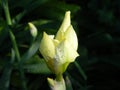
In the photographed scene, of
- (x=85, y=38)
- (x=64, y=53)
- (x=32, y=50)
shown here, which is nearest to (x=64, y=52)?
(x=64, y=53)

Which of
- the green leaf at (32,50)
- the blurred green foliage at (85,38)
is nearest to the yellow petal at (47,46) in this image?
the green leaf at (32,50)

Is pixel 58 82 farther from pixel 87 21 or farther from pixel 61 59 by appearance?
pixel 87 21

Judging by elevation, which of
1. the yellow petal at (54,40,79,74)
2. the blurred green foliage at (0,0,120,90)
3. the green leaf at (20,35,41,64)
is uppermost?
the yellow petal at (54,40,79,74)

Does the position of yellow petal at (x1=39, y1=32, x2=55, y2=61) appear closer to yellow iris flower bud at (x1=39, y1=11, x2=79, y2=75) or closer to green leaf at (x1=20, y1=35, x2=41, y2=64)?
yellow iris flower bud at (x1=39, y1=11, x2=79, y2=75)

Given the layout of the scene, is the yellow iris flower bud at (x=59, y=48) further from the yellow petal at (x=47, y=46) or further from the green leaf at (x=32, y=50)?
the green leaf at (x=32, y=50)

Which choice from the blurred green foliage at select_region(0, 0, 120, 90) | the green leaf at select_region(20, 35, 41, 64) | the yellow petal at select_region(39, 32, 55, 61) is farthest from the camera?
the blurred green foliage at select_region(0, 0, 120, 90)

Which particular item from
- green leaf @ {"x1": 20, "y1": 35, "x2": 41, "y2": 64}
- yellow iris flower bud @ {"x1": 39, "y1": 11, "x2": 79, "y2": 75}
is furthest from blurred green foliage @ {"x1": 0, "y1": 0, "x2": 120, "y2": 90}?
yellow iris flower bud @ {"x1": 39, "y1": 11, "x2": 79, "y2": 75}

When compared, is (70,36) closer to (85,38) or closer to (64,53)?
(64,53)

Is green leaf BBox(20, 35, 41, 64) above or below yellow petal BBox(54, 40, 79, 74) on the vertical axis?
below

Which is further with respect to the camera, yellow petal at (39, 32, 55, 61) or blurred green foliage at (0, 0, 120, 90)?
blurred green foliage at (0, 0, 120, 90)
